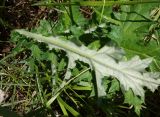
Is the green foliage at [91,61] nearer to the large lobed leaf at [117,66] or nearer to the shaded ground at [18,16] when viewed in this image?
the large lobed leaf at [117,66]

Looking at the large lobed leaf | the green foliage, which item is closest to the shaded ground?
the green foliage

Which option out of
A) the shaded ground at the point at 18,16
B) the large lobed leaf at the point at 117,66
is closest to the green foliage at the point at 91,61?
the large lobed leaf at the point at 117,66

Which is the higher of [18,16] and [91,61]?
[18,16]

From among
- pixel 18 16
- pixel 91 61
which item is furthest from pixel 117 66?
pixel 18 16

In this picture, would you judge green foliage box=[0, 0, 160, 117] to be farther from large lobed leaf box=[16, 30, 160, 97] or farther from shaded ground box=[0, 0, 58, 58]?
shaded ground box=[0, 0, 58, 58]

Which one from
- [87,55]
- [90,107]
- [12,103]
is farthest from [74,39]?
[12,103]

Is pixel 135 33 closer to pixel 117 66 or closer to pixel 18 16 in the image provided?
pixel 117 66

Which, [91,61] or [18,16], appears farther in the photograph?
[18,16]

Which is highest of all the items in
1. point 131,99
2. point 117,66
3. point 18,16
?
point 18,16

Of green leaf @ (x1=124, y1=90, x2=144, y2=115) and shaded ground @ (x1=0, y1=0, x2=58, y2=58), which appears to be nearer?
green leaf @ (x1=124, y1=90, x2=144, y2=115)

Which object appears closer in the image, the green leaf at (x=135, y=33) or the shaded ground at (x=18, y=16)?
the green leaf at (x=135, y=33)
